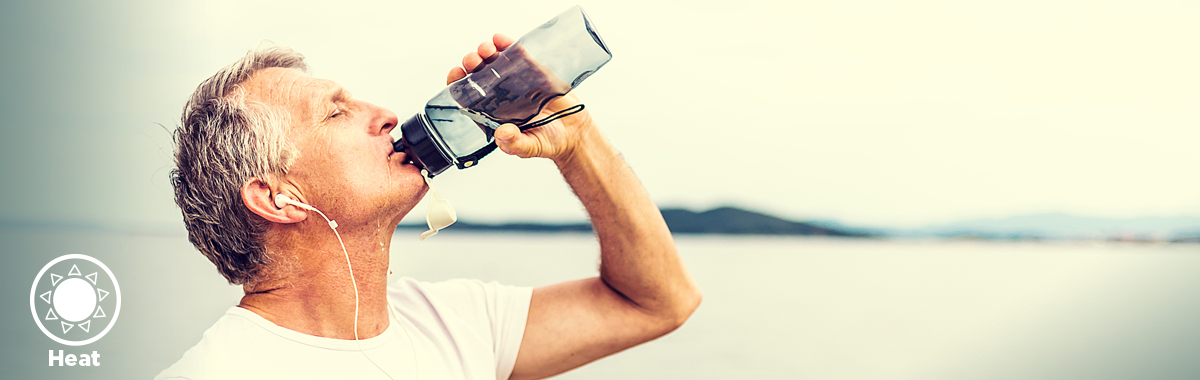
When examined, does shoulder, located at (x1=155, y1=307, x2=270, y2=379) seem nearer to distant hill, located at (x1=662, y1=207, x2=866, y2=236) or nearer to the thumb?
the thumb

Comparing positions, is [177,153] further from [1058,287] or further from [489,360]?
[1058,287]

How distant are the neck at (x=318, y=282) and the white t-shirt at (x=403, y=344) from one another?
0.17ft

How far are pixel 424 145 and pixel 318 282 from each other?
37 cm

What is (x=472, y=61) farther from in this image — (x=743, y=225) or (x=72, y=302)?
(x=743, y=225)

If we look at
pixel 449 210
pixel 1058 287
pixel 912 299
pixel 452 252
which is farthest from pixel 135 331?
pixel 1058 287

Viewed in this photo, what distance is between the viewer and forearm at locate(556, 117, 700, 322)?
160 cm

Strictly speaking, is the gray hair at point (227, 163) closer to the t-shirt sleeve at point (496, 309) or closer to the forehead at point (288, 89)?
the forehead at point (288, 89)

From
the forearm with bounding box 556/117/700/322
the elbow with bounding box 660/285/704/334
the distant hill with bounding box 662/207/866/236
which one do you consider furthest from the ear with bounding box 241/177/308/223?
the distant hill with bounding box 662/207/866/236

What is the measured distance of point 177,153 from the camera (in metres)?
1.45

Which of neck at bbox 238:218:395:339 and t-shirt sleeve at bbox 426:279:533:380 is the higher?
neck at bbox 238:218:395:339

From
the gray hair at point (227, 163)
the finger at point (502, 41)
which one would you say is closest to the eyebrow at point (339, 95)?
the gray hair at point (227, 163)

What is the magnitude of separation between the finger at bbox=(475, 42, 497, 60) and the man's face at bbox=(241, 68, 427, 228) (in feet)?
0.79

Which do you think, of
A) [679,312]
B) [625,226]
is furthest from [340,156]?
[679,312]

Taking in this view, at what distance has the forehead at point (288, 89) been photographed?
1.40 m
